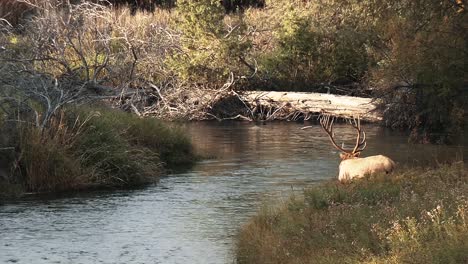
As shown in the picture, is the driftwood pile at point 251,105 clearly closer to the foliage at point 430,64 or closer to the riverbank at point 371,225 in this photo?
the foliage at point 430,64

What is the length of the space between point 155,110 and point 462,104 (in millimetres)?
10251

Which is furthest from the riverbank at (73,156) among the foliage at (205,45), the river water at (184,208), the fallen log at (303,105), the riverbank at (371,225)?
the foliage at (205,45)

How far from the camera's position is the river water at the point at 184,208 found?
46.5 ft

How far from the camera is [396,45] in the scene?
79.7 ft

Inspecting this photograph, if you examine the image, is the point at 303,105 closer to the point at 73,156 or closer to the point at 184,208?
the point at 73,156

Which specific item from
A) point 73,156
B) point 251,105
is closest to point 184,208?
point 73,156

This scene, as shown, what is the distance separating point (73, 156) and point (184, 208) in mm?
3217

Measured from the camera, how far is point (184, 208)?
58.1 feet

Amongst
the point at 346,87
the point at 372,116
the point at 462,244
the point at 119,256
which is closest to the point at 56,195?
the point at 119,256

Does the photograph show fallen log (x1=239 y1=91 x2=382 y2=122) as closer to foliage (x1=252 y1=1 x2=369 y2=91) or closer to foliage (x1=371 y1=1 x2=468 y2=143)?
foliage (x1=252 y1=1 x2=369 y2=91)

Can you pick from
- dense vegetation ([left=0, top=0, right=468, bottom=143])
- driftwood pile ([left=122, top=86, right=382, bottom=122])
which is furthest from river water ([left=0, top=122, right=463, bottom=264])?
driftwood pile ([left=122, top=86, right=382, bottom=122])

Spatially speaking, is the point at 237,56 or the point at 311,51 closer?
the point at 237,56

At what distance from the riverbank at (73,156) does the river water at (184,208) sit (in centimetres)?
52

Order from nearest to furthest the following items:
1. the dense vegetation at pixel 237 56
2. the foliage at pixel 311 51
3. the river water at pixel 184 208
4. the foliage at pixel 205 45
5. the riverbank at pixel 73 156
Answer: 1. the river water at pixel 184 208
2. the riverbank at pixel 73 156
3. the dense vegetation at pixel 237 56
4. the foliage at pixel 205 45
5. the foliage at pixel 311 51
